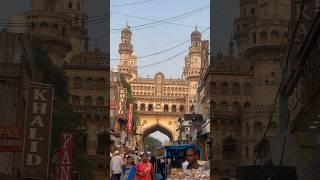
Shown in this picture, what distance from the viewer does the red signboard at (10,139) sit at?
41.0 feet

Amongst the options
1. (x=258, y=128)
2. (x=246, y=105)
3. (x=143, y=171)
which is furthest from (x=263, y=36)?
(x=143, y=171)

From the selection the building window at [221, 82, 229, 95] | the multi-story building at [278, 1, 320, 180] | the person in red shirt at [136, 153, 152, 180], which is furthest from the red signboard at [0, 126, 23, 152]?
the building window at [221, 82, 229, 95]

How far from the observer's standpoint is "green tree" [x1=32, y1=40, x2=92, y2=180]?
16.3 metres

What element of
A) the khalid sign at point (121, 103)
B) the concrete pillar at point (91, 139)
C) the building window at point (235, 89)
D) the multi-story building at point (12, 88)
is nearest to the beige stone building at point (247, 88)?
the building window at point (235, 89)

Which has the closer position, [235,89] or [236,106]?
[235,89]

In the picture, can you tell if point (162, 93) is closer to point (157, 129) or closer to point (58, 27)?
point (157, 129)

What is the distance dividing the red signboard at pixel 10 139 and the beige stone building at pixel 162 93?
67.5 m

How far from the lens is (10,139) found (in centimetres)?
1268

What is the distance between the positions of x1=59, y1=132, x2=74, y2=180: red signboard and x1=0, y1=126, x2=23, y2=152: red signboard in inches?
83.3

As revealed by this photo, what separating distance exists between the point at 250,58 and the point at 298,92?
1072 cm

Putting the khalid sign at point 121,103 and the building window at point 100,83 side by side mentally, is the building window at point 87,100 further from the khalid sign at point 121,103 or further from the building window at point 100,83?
the khalid sign at point 121,103

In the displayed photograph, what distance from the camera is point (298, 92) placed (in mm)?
14664

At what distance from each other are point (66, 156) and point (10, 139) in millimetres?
2536

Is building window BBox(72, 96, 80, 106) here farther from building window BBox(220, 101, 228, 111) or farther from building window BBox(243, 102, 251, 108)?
building window BBox(243, 102, 251, 108)
